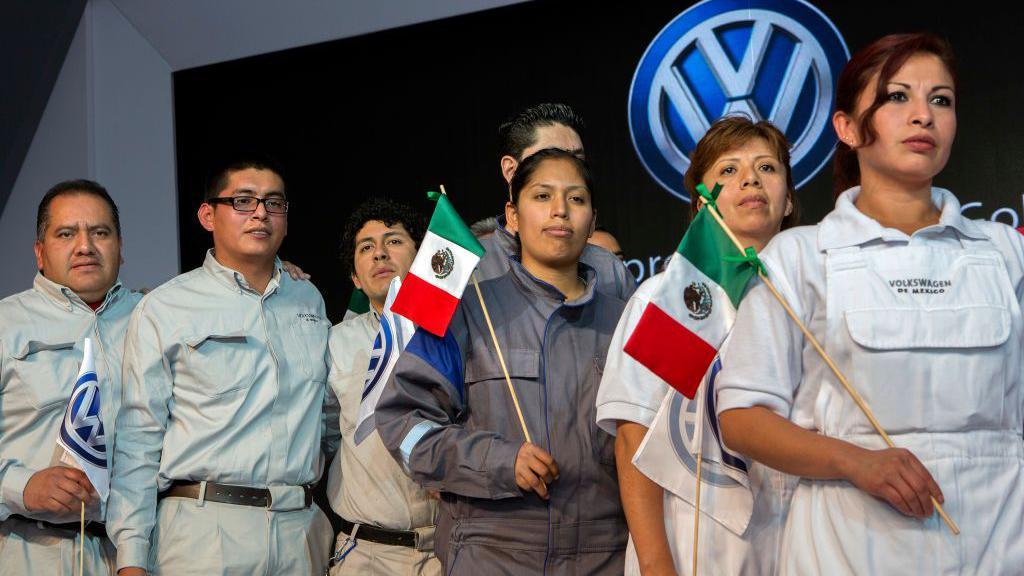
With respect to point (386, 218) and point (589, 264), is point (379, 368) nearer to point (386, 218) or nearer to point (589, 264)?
point (589, 264)

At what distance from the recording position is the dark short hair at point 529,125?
3.15 meters

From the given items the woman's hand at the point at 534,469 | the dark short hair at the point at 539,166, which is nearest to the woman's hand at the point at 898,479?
the woman's hand at the point at 534,469

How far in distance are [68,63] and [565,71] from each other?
3.28 m

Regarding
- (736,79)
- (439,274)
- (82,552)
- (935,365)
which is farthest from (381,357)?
(736,79)

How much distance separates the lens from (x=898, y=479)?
1441 millimetres

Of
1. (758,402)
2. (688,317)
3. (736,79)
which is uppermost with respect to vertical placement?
(736,79)

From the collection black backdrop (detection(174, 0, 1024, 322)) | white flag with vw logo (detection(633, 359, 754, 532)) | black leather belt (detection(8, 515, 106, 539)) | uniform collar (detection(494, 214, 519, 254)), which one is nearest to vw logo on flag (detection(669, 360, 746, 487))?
white flag with vw logo (detection(633, 359, 754, 532))

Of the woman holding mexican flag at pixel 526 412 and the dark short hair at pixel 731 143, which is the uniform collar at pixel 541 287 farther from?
the dark short hair at pixel 731 143

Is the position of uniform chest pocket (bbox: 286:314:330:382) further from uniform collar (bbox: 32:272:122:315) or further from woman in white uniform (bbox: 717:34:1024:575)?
woman in white uniform (bbox: 717:34:1024:575)

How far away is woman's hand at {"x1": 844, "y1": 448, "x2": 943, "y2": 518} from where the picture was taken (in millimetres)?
1439

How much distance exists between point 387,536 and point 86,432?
0.84 m

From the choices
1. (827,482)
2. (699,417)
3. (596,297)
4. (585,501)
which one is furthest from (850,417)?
(596,297)

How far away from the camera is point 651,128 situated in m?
5.44

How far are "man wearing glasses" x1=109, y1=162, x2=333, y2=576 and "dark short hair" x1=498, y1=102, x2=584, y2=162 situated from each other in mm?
723
